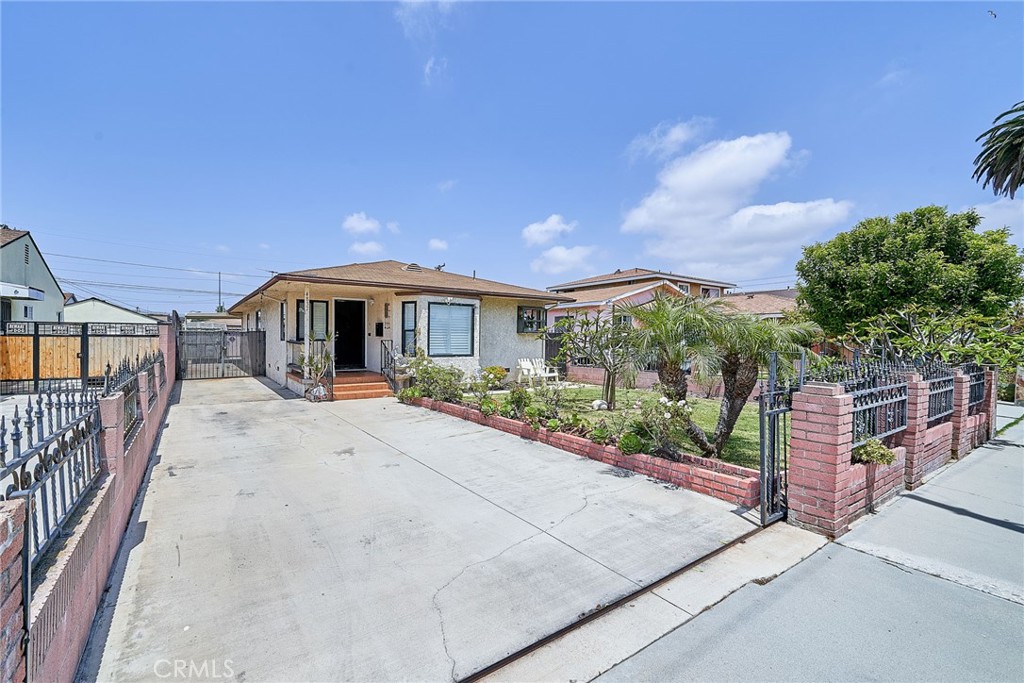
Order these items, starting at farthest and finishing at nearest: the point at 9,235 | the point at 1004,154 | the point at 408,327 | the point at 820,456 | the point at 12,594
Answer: the point at 9,235, the point at 408,327, the point at 1004,154, the point at 820,456, the point at 12,594

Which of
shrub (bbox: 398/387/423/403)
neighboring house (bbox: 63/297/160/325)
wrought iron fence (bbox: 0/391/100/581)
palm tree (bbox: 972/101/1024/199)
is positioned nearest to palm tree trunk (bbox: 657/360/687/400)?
wrought iron fence (bbox: 0/391/100/581)

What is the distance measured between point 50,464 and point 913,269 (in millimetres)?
18243

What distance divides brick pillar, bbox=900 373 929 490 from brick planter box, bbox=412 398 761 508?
1.83 metres

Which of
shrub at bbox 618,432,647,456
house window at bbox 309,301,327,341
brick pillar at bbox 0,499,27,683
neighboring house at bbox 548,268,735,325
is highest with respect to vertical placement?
neighboring house at bbox 548,268,735,325

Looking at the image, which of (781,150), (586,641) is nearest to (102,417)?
(586,641)

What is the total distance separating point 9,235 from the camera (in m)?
18.2

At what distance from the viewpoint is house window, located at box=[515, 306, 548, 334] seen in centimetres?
1552

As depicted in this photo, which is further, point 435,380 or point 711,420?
point 435,380

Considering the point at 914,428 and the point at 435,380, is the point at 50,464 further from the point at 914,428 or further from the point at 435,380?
the point at 435,380

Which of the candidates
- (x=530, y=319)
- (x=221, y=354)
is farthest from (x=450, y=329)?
(x=221, y=354)

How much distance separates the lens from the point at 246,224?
Result: 961 inches

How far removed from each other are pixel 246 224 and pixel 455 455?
78.1ft

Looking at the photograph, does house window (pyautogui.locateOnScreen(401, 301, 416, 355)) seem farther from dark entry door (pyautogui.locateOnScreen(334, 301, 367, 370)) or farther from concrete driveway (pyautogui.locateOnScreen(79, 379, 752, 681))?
concrete driveway (pyautogui.locateOnScreen(79, 379, 752, 681))

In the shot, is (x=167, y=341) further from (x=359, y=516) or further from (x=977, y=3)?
(x=977, y=3)
